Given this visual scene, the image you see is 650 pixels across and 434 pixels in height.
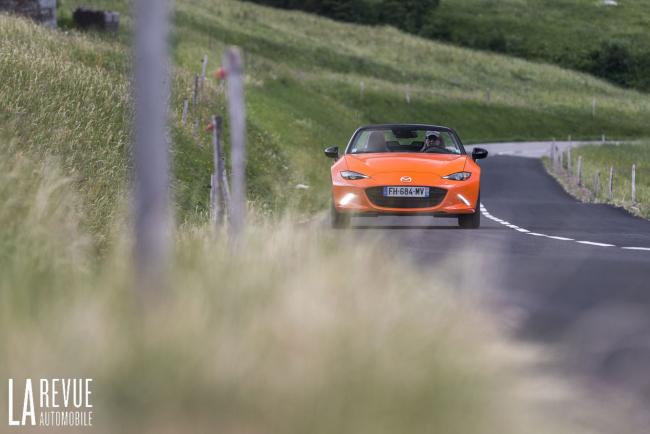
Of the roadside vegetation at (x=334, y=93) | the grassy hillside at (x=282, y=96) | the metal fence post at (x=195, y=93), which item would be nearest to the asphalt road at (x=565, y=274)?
the grassy hillside at (x=282, y=96)

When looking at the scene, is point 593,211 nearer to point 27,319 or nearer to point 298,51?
point 27,319

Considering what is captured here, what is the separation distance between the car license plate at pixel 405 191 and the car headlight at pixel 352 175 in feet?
1.20

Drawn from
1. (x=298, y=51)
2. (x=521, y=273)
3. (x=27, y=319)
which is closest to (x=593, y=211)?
(x=521, y=273)

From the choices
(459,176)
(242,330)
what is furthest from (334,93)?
(242,330)

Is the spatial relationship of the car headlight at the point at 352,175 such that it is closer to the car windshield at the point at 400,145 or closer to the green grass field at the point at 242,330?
the car windshield at the point at 400,145

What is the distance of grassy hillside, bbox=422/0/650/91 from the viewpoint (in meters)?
129

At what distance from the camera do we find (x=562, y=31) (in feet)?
474

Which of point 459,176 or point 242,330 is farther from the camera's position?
point 459,176

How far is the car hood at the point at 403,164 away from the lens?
1858 centimetres

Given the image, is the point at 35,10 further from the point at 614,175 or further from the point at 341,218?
the point at 341,218

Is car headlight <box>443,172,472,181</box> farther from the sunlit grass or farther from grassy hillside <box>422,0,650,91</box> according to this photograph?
grassy hillside <box>422,0,650,91</box>

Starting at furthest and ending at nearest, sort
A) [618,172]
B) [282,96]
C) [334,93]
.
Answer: [334,93] → [282,96] → [618,172]

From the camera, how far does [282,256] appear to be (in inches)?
350

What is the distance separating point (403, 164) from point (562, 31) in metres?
129
